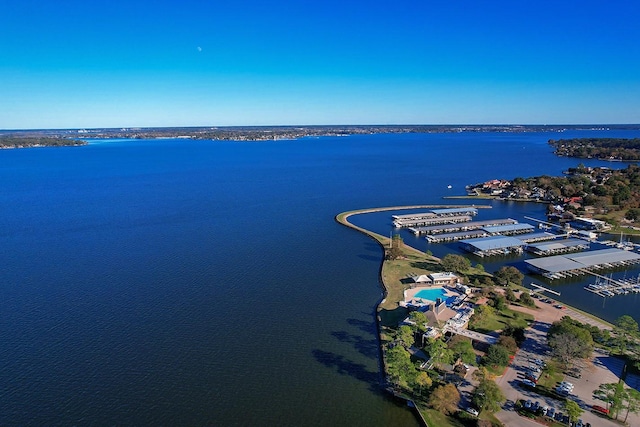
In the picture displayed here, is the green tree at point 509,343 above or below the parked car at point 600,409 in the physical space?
above

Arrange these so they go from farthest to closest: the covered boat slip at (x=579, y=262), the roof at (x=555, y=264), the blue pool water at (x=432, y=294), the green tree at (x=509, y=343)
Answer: the covered boat slip at (x=579, y=262)
the roof at (x=555, y=264)
the blue pool water at (x=432, y=294)
the green tree at (x=509, y=343)

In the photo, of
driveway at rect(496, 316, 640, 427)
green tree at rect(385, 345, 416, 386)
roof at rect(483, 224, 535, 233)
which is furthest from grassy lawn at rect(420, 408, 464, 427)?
roof at rect(483, 224, 535, 233)

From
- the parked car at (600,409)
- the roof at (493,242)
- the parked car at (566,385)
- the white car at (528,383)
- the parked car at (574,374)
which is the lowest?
the parked car at (574,374)

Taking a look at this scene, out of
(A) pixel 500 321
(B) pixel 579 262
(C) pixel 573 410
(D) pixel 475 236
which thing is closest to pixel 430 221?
Result: (D) pixel 475 236

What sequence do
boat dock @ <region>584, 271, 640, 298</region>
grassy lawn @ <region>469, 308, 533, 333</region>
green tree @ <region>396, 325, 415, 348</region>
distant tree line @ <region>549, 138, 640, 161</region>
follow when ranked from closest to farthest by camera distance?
1. green tree @ <region>396, 325, 415, 348</region>
2. grassy lawn @ <region>469, 308, 533, 333</region>
3. boat dock @ <region>584, 271, 640, 298</region>
4. distant tree line @ <region>549, 138, 640, 161</region>

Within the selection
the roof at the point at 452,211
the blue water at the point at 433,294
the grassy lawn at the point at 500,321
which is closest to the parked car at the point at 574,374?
the grassy lawn at the point at 500,321

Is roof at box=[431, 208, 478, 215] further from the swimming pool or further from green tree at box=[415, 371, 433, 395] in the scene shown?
green tree at box=[415, 371, 433, 395]

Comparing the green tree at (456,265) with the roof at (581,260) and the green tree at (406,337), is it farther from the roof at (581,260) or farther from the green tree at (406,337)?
the green tree at (406,337)
